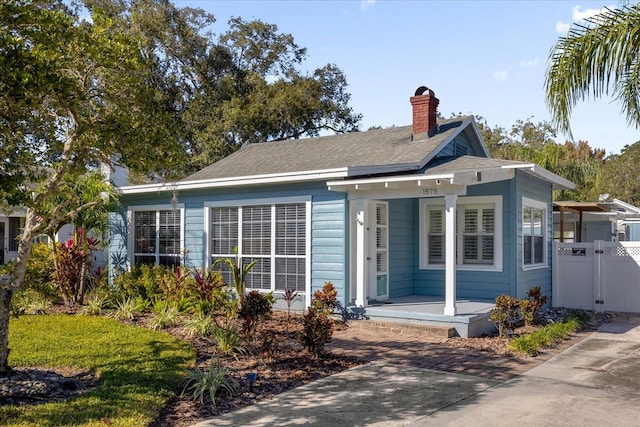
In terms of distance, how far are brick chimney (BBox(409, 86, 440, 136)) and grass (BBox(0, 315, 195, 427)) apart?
23.8 feet

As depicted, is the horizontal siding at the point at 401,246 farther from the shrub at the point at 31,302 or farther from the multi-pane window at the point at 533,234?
the shrub at the point at 31,302

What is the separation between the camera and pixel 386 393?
6379 millimetres

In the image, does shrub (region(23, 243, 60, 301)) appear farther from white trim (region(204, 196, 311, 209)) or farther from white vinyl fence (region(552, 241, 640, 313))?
white vinyl fence (region(552, 241, 640, 313))

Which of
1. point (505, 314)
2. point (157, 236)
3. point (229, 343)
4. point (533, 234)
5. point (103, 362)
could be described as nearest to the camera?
point (103, 362)

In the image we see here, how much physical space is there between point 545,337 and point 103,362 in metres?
6.93

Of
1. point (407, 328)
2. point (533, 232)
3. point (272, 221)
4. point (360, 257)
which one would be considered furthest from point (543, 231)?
point (272, 221)

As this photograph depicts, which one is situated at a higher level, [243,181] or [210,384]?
[243,181]

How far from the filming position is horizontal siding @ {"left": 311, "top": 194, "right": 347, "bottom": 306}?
1116 centimetres

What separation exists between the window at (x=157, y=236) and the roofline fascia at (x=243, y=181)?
721 mm

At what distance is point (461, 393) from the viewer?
21.0 ft

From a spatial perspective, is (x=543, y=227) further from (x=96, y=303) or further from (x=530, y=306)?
(x=96, y=303)

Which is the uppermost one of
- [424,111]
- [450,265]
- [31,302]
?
[424,111]

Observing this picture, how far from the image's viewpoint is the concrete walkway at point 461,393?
5484 millimetres

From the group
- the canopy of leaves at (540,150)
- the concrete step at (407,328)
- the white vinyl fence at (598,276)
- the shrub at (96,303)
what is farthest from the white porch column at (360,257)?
the canopy of leaves at (540,150)
